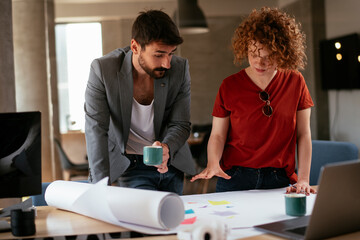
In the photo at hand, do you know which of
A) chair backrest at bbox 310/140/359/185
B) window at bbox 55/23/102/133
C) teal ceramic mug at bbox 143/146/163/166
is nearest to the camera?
teal ceramic mug at bbox 143/146/163/166

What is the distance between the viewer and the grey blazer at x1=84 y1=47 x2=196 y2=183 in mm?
2258

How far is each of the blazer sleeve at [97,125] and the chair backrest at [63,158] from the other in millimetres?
2995

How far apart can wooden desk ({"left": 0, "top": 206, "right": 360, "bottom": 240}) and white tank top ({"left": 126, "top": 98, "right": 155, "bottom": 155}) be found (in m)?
0.65

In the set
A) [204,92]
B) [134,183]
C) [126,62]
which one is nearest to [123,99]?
[126,62]

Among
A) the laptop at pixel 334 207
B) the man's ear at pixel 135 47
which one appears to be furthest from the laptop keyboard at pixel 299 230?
the man's ear at pixel 135 47

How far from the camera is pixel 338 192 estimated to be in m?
1.33

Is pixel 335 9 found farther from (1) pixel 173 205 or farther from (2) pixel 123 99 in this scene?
(1) pixel 173 205

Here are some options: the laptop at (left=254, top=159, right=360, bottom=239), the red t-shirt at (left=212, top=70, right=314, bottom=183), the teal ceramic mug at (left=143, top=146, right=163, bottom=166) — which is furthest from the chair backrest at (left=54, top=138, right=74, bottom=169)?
the laptop at (left=254, top=159, right=360, bottom=239)

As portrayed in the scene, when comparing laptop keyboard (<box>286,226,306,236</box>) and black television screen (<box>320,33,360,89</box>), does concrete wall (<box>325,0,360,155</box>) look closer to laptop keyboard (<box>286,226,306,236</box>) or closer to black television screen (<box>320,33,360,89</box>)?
black television screen (<box>320,33,360,89</box>)

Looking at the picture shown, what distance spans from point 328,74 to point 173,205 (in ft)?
15.2

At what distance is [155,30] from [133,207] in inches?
40.3

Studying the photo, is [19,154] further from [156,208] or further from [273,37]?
[273,37]

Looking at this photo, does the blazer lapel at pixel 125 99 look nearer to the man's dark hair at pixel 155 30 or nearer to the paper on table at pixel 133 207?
the man's dark hair at pixel 155 30

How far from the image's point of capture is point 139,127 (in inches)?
94.0
